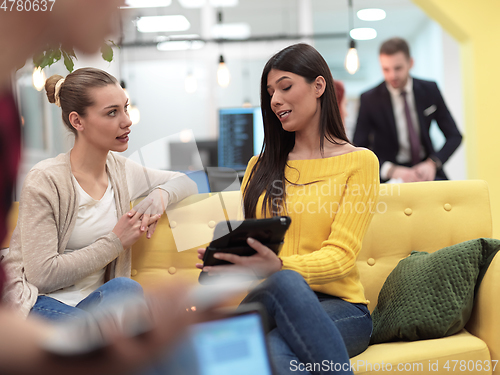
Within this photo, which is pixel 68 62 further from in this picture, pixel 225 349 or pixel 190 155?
pixel 225 349

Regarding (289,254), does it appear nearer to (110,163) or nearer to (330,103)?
(330,103)

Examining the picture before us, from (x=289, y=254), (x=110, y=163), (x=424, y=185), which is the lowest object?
(x=289, y=254)

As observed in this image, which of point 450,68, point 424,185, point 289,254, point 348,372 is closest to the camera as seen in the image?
point 348,372

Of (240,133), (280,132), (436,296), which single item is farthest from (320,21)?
(436,296)

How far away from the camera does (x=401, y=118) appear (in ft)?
9.61

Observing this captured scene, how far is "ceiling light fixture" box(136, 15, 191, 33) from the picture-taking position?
Result: 18.9ft

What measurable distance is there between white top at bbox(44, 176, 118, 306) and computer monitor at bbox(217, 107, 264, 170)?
5.17 feet

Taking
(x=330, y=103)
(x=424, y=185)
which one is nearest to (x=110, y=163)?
(x=330, y=103)

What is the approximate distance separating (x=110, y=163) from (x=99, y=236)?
27cm

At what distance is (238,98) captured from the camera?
20.0 feet

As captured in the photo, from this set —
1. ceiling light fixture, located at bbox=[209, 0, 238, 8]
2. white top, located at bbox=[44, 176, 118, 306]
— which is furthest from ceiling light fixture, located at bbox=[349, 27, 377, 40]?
white top, located at bbox=[44, 176, 118, 306]

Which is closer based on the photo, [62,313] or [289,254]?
[62,313]

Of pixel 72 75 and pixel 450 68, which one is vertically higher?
pixel 450 68

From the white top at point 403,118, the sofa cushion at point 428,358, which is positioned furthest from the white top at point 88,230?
the white top at point 403,118
